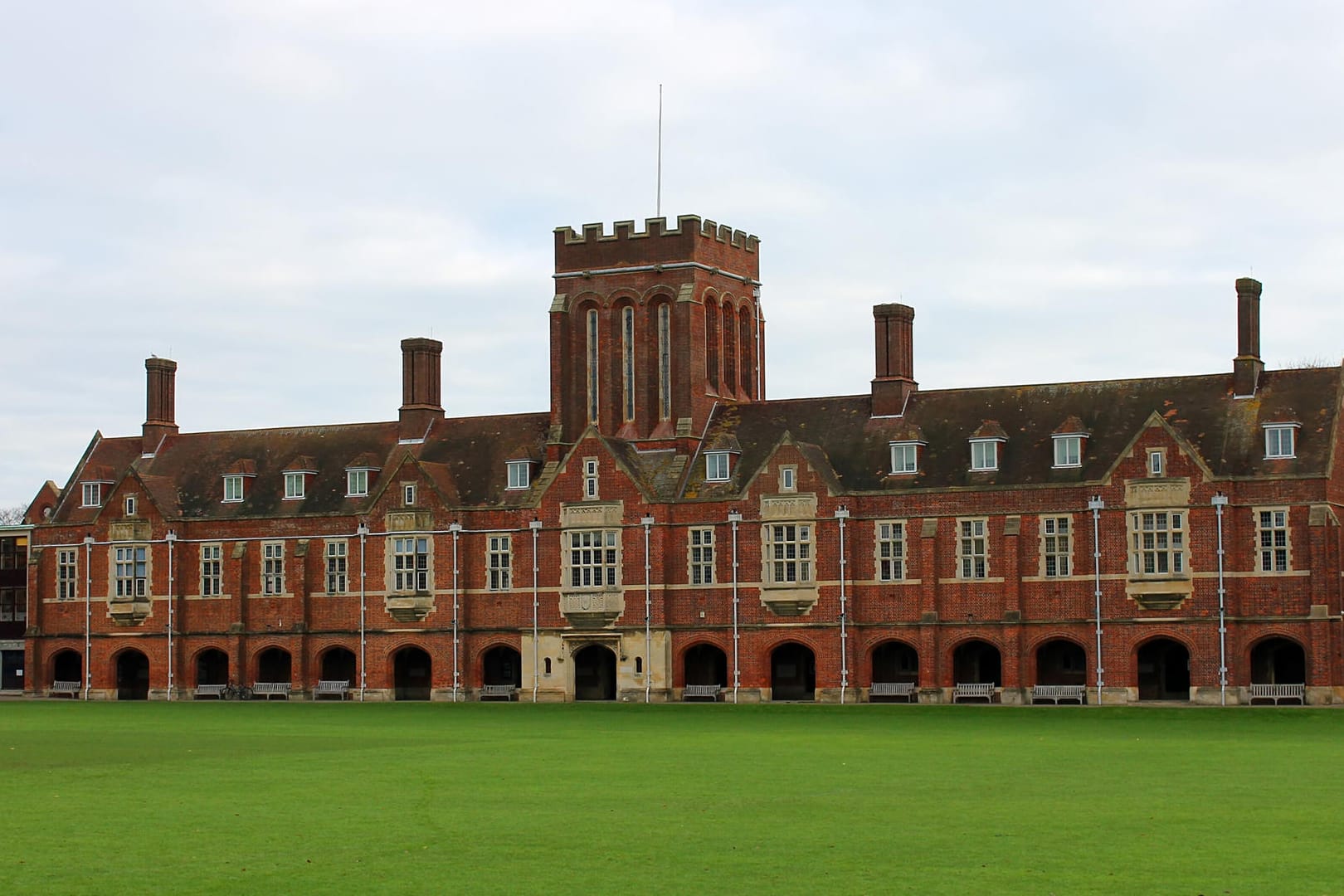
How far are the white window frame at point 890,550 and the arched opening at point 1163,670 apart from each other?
740 cm

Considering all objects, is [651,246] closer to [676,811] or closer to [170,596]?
[170,596]

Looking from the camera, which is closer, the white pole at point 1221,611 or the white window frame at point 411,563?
the white pole at point 1221,611

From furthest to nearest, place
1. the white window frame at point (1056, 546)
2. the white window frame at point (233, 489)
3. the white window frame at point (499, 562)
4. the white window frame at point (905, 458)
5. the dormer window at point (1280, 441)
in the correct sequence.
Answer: the white window frame at point (233, 489) < the white window frame at point (499, 562) < the white window frame at point (905, 458) < the white window frame at point (1056, 546) < the dormer window at point (1280, 441)

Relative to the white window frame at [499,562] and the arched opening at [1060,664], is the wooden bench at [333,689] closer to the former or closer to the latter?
the white window frame at [499,562]

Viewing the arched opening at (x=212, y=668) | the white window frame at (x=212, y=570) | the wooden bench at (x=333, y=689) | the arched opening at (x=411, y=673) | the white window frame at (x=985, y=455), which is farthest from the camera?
the arched opening at (x=212, y=668)

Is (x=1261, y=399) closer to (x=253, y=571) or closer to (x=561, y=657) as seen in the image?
(x=561, y=657)

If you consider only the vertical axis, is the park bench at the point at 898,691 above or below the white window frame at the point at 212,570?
below

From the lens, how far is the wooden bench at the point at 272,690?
68.3m

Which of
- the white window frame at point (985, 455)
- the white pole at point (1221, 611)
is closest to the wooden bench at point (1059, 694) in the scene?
the white pole at point (1221, 611)

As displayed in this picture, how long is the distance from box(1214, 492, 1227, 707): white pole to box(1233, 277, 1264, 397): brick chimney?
432 centimetres

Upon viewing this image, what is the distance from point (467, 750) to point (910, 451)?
2811 cm

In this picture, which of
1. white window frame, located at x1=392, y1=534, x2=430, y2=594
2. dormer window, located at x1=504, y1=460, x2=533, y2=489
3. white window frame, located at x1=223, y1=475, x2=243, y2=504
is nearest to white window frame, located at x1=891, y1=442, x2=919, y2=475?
dormer window, located at x1=504, y1=460, x2=533, y2=489

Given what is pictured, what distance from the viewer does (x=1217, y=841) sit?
20500mm

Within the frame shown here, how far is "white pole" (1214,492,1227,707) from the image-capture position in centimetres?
5478
